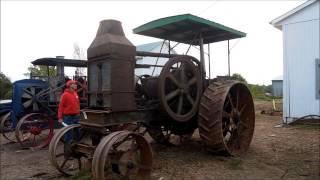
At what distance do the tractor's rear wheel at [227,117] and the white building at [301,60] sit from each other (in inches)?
186

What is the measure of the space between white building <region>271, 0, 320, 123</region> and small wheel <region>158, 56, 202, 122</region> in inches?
235

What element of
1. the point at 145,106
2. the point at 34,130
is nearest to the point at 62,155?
the point at 145,106

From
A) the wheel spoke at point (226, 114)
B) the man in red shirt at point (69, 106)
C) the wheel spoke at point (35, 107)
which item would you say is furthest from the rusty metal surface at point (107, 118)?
the wheel spoke at point (35, 107)

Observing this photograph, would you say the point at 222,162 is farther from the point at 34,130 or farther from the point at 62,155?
the point at 34,130

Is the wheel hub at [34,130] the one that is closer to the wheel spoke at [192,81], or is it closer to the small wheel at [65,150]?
the small wheel at [65,150]

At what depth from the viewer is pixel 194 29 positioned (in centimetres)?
815

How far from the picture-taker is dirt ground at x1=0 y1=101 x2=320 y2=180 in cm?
617

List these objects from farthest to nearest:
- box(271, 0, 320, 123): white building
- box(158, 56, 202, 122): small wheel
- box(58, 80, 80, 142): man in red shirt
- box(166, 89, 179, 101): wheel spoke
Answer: box(271, 0, 320, 123): white building
box(58, 80, 80, 142): man in red shirt
box(166, 89, 179, 101): wheel spoke
box(158, 56, 202, 122): small wheel

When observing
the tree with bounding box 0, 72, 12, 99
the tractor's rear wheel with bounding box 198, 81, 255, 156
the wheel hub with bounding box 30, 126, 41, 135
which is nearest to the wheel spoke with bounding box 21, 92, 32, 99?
the wheel hub with bounding box 30, 126, 41, 135

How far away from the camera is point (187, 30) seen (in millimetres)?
8234

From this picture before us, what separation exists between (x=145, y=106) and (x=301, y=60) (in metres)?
7.22

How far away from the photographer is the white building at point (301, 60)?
12.0 metres

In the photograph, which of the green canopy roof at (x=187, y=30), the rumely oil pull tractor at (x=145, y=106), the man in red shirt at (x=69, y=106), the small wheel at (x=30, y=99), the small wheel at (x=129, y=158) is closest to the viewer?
the small wheel at (x=129, y=158)

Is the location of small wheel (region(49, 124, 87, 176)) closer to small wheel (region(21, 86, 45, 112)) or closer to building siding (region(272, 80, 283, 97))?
small wheel (region(21, 86, 45, 112))
